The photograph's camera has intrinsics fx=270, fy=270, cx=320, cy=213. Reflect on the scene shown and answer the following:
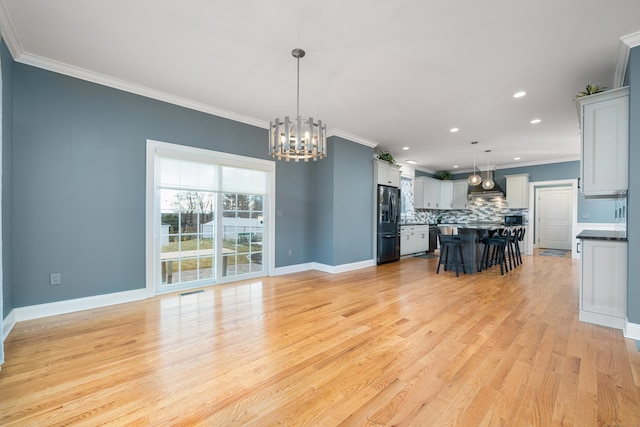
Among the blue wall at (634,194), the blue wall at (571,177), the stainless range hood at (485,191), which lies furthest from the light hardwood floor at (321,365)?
the stainless range hood at (485,191)

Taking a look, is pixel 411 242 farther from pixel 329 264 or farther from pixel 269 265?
pixel 269 265

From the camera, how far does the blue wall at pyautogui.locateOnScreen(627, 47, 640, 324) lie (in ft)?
8.08

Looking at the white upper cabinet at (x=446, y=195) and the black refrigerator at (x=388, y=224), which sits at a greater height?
the white upper cabinet at (x=446, y=195)

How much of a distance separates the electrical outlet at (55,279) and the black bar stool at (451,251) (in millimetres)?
5656

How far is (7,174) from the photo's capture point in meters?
2.62

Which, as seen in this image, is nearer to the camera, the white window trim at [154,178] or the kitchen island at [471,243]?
the white window trim at [154,178]

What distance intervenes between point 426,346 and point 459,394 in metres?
0.62

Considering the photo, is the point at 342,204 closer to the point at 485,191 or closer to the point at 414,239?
the point at 414,239

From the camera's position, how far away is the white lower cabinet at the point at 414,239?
7157 millimetres

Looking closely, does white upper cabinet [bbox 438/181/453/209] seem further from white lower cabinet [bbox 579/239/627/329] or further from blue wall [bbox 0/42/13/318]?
blue wall [bbox 0/42/13/318]

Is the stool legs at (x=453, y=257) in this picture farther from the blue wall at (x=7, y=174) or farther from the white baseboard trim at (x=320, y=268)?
the blue wall at (x=7, y=174)

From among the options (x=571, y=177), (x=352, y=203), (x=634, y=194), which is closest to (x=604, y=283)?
(x=634, y=194)

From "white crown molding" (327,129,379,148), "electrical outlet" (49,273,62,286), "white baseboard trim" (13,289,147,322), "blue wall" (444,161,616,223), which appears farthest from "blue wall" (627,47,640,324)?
"electrical outlet" (49,273,62,286)

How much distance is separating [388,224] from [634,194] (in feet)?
13.2
